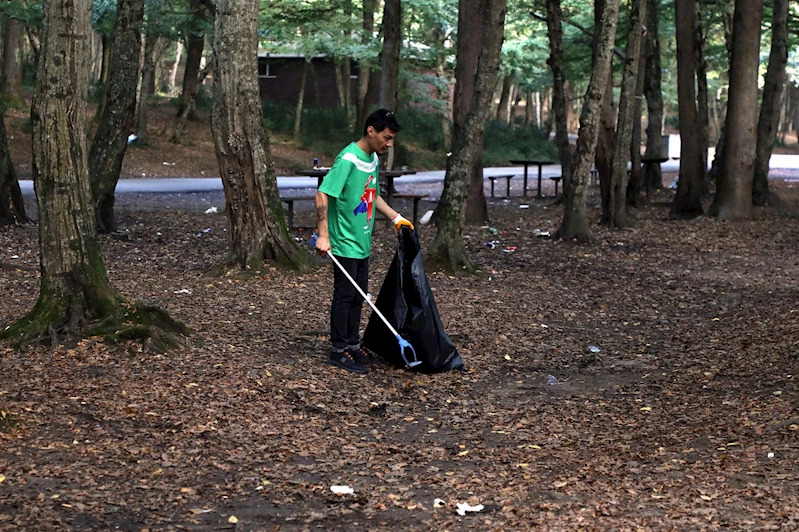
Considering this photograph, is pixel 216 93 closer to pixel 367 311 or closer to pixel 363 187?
pixel 367 311

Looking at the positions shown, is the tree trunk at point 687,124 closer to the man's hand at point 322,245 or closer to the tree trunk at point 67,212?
the man's hand at point 322,245

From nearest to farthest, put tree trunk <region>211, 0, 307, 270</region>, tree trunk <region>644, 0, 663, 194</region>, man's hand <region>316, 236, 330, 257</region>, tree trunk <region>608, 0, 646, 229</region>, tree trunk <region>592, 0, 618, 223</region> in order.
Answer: man's hand <region>316, 236, 330, 257</region>
tree trunk <region>211, 0, 307, 270</region>
tree trunk <region>608, 0, 646, 229</region>
tree trunk <region>592, 0, 618, 223</region>
tree trunk <region>644, 0, 663, 194</region>

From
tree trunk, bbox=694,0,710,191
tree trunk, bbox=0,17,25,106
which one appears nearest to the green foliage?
tree trunk, bbox=0,17,25,106

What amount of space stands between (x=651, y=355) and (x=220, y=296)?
4.10 m

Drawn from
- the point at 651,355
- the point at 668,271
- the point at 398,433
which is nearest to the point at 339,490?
the point at 398,433

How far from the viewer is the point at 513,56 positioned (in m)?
38.9

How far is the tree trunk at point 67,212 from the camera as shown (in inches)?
276

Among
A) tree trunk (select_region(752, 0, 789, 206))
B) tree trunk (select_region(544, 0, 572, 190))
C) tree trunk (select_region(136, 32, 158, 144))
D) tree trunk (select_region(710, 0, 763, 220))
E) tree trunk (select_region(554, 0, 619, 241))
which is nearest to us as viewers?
tree trunk (select_region(554, 0, 619, 241))

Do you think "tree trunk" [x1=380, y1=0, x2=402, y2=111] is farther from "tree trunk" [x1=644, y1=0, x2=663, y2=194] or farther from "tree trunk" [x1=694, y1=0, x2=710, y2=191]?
"tree trunk" [x1=644, y1=0, x2=663, y2=194]

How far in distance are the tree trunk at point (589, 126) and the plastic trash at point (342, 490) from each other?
10.6 meters

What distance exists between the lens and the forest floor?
187 inches

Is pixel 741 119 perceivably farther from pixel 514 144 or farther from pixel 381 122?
pixel 514 144

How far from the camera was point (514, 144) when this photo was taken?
154ft

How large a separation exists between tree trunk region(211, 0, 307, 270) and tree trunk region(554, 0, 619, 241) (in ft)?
18.6
